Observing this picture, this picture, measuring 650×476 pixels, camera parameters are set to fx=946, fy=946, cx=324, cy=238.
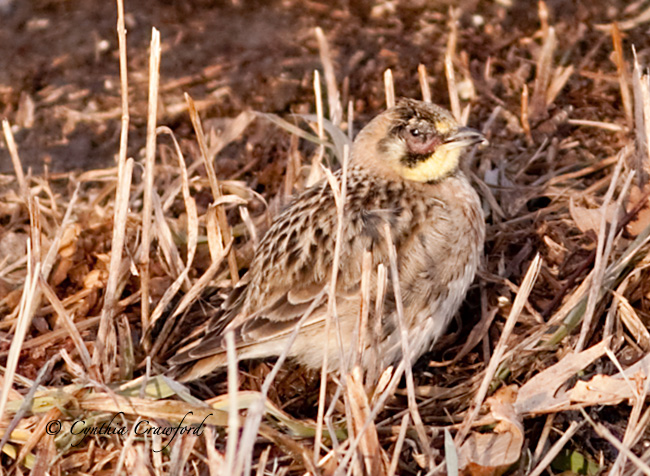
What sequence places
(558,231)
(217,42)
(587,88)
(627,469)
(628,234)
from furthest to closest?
1. (217,42)
2. (587,88)
3. (558,231)
4. (628,234)
5. (627,469)

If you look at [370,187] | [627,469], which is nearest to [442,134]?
[370,187]

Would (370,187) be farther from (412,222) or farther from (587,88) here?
(587,88)

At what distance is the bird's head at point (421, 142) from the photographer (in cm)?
459

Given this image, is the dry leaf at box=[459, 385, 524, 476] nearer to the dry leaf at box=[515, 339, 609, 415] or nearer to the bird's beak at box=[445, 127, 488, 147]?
the dry leaf at box=[515, 339, 609, 415]

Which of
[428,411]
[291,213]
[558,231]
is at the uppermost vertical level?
[291,213]

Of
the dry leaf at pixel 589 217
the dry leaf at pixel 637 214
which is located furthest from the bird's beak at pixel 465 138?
the dry leaf at pixel 637 214

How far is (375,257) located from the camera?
4.15m

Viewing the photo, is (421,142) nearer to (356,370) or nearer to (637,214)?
(637,214)

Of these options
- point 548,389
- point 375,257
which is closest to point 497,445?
point 548,389

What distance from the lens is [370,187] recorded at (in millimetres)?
4586

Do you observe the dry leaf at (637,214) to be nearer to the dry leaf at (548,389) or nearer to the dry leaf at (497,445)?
the dry leaf at (548,389)

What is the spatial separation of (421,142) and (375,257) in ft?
2.52

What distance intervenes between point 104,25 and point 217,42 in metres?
0.93

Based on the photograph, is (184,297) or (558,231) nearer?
(184,297)
